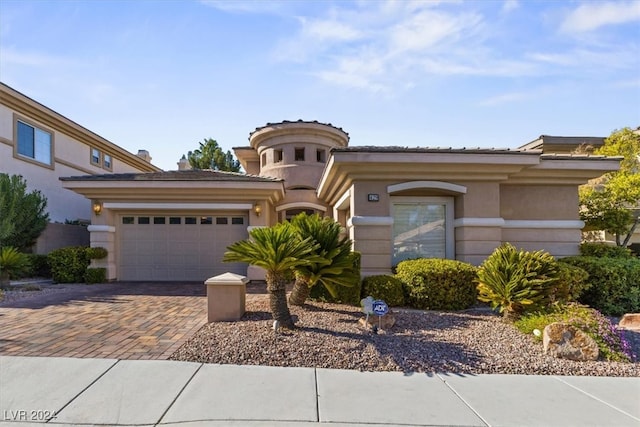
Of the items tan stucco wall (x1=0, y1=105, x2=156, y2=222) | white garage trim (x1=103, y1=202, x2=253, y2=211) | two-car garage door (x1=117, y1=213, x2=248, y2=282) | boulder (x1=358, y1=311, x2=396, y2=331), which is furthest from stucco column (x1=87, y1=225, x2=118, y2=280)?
boulder (x1=358, y1=311, x2=396, y2=331)

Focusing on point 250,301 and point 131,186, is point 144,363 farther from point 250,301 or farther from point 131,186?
point 131,186

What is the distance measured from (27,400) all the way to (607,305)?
34.5 ft

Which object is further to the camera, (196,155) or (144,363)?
(196,155)

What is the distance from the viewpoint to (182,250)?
12547 millimetres

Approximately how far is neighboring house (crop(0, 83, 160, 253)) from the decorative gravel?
1210 cm

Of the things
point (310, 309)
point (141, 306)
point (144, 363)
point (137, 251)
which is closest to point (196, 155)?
point (137, 251)

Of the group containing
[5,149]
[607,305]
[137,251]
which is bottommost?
[607,305]

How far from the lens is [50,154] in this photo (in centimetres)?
1573

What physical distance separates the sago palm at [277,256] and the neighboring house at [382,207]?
3.33 m

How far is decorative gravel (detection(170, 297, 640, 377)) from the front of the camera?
15.7ft

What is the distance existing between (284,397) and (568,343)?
166 inches

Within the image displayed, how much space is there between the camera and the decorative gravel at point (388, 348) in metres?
4.78

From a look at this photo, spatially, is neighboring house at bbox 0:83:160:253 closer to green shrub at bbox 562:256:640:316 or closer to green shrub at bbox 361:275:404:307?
green shrub at bbox 361:275:404:307

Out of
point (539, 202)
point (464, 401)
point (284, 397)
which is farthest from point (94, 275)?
point (539, 202)
